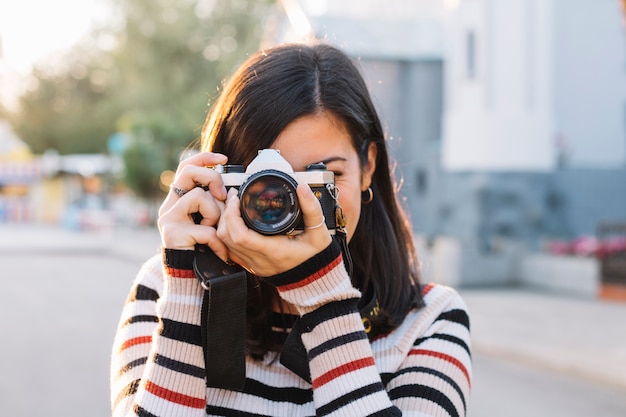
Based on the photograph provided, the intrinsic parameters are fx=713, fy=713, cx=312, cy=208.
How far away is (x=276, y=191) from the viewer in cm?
126

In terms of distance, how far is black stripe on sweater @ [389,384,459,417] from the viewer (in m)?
1.31

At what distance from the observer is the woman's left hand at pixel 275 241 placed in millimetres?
1215

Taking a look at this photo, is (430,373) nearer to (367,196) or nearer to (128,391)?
(367,196)

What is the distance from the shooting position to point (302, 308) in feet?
4.09

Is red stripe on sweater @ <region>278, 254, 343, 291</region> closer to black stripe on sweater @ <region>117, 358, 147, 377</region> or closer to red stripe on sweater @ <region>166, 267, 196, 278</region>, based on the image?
red stripe on sweater @ <region>166, 267, 196, 278</region>

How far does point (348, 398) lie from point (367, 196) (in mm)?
→ 512

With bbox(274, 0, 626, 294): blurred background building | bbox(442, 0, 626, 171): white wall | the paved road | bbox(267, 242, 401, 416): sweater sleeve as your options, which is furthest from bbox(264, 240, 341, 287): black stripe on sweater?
bbox(442, 0, 626, 171): white wall

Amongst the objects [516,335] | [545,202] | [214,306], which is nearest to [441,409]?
[214,306]

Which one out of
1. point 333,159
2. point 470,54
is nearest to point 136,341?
point 333,159

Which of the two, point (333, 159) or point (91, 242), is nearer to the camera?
point (333, 159)

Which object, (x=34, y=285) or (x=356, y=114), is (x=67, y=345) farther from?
(x=356, y=114)

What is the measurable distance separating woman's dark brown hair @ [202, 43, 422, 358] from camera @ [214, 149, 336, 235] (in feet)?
0.30

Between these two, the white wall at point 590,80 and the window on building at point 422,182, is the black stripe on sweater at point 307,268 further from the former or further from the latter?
the white wall at point 590,80

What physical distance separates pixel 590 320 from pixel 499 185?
5.02 metres
